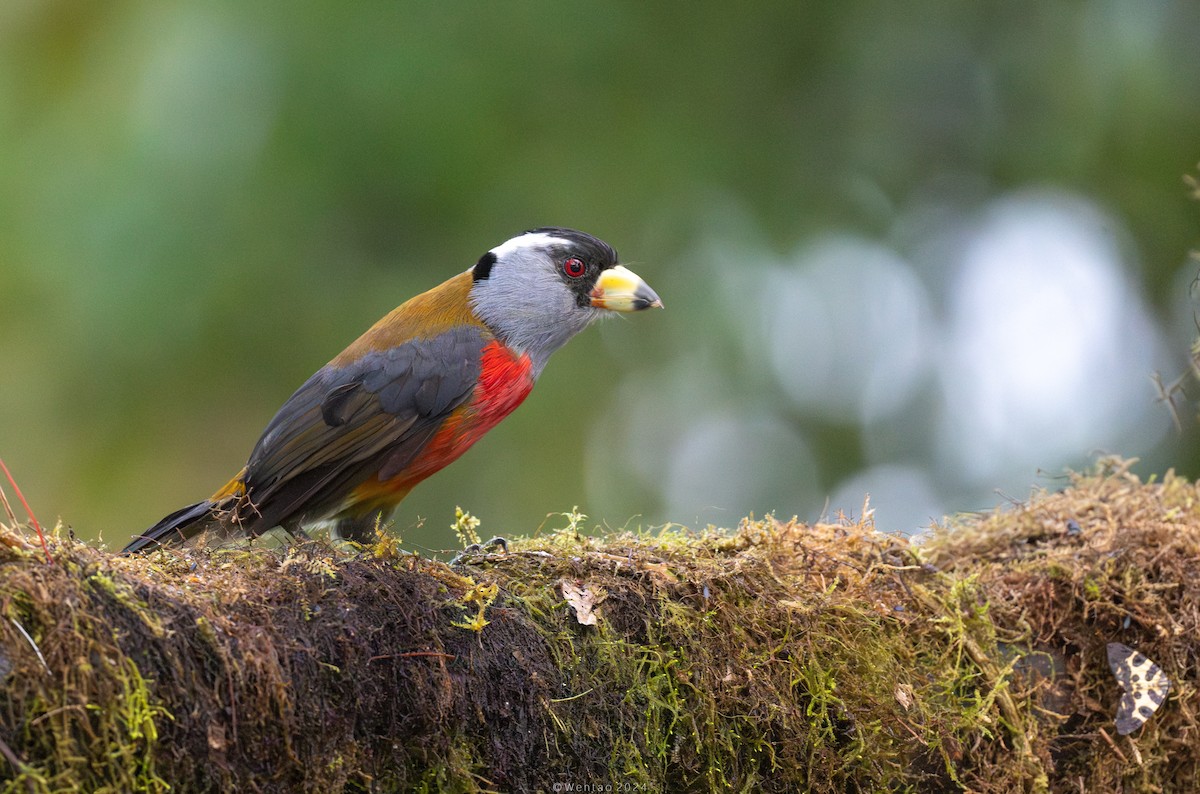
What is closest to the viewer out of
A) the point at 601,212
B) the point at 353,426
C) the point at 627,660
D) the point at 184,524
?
the point at 627,660

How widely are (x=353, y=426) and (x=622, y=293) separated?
119cm

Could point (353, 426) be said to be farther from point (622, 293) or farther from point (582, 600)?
point (582, 600)

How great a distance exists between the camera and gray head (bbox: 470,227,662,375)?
406 centimetres

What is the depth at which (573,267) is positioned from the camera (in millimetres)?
4234

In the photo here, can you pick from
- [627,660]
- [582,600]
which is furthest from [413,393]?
[627,660]

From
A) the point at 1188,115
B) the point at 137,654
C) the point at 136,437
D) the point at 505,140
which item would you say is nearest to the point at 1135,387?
the point at 1188,115

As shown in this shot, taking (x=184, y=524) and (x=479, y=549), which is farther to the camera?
(x=184, y=524)

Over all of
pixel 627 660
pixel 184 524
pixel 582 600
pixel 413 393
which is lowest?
pixel 627 660

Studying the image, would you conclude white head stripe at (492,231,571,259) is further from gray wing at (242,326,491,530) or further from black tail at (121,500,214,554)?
black tail at (121,500,214,554)

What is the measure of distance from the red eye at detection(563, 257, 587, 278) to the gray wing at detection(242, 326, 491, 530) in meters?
0.63

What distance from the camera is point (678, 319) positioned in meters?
7.66

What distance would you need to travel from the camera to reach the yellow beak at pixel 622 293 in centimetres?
416

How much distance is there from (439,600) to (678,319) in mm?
5701

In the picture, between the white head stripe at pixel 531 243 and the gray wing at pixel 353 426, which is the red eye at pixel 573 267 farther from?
the gray wing at pixel 353 426
